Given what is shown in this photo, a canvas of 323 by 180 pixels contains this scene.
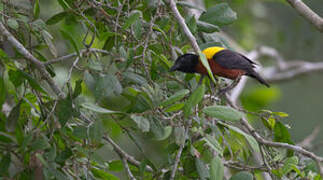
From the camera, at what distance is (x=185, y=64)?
2.50 meters

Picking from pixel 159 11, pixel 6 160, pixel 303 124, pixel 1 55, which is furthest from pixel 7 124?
pixel 303 124

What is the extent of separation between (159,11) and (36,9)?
23.2 inches

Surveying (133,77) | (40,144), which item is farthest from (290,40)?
(40,144)

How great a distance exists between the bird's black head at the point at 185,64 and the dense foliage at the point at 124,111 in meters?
0.04

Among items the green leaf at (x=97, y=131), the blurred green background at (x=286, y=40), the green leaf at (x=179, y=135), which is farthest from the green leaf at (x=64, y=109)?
the blurred green background at (x=286, y=40)

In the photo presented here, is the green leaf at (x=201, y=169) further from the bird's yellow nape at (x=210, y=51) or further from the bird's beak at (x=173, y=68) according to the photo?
the bird's yellow nape at (x=210, y=51)

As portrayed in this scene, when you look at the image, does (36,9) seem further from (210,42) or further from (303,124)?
(303,124)

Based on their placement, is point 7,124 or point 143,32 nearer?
point 7,124

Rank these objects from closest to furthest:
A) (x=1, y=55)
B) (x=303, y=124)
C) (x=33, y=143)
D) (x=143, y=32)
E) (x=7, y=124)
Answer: (x=33, y=143), (x=7, y=124), (x=1, y=55), (x=143, y=32), (x=303, y=124)

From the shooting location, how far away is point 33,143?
1.87 metres

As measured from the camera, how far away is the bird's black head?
240cm

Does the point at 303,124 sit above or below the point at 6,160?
below

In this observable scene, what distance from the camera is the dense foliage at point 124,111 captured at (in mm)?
1888

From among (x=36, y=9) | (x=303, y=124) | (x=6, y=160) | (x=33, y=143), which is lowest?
(x=303, y=124)
